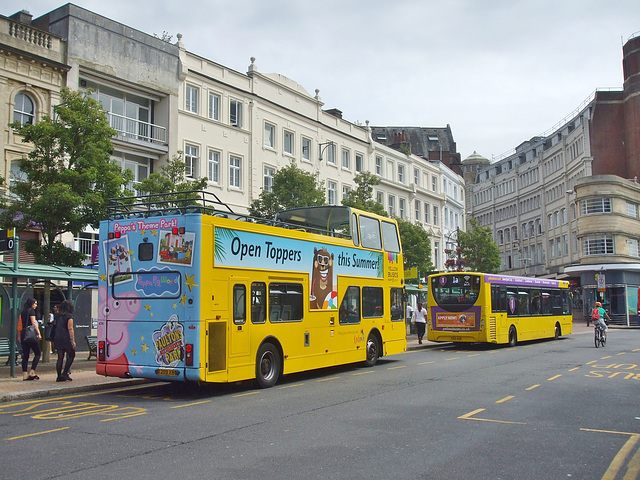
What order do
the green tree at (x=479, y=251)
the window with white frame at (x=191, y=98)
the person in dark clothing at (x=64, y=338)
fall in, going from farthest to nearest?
the green tree at (x=479, y=251) → the window with white frame at (x=191, y=98) → the person in dark clothing at (x=64, y=338)

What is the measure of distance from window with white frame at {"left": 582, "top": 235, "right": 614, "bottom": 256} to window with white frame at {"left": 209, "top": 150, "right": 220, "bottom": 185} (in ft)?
130

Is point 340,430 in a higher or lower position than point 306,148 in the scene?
lower

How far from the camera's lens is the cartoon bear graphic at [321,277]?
14570 mm

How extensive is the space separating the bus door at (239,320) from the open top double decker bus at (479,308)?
Result: 1395 centimetres

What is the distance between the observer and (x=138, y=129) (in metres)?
31.0

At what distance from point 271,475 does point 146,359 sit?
6111mm

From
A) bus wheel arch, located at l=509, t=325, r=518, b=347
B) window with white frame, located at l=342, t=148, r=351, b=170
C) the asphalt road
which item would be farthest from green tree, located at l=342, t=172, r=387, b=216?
the asphalt road

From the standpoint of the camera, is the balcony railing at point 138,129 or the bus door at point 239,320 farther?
the balcony railing at point 138,129

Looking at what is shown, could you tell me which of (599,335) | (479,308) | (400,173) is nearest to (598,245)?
(400,173)

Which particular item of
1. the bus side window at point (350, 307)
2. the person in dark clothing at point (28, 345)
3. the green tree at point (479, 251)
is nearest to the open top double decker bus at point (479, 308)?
the bus side window at point (350, 307)

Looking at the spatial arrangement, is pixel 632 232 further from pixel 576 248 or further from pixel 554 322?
pixel 554 322

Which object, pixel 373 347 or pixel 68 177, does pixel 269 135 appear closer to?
pixel 68 177

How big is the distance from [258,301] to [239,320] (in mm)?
737

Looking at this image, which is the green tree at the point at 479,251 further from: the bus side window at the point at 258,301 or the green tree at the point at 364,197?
the bus side window at the point at 258,301
